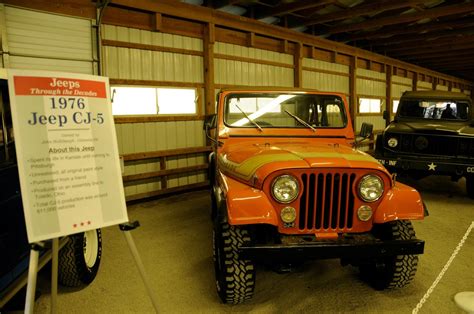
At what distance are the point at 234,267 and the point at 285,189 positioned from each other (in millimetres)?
652

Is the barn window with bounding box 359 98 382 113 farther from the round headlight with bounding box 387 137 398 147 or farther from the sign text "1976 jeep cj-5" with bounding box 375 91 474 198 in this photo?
the round headlight with bounding box 387 137 398 147

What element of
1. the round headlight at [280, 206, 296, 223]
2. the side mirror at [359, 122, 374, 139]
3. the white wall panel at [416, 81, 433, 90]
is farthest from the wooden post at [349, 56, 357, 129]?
the round headlight at [280, 206, 296, 223]

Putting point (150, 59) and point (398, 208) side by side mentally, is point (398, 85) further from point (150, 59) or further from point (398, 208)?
point (398, 208)

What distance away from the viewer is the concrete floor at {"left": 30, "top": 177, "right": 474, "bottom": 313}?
278 centimetres

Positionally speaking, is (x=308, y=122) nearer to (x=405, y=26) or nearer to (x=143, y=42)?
(x=143, y=42)

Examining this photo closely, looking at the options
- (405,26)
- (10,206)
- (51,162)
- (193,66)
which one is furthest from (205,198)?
(405,26)

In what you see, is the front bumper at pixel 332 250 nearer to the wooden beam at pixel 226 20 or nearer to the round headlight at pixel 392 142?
the round headlight at pixel 392 142

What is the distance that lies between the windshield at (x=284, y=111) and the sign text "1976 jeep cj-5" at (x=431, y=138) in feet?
8.66

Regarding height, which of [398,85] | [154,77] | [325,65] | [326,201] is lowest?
[326,201]

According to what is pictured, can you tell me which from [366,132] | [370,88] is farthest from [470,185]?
[370,88]

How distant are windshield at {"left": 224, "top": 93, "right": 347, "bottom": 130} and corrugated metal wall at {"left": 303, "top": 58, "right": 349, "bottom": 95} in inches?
217

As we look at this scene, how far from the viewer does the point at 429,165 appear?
5.70 metres

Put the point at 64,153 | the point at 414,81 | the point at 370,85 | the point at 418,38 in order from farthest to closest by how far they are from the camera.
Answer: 1. the point at 414,81
2. the point at 370,85
3. the point at 418,38
4. the point at 64,153

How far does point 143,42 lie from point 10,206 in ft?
14.3
